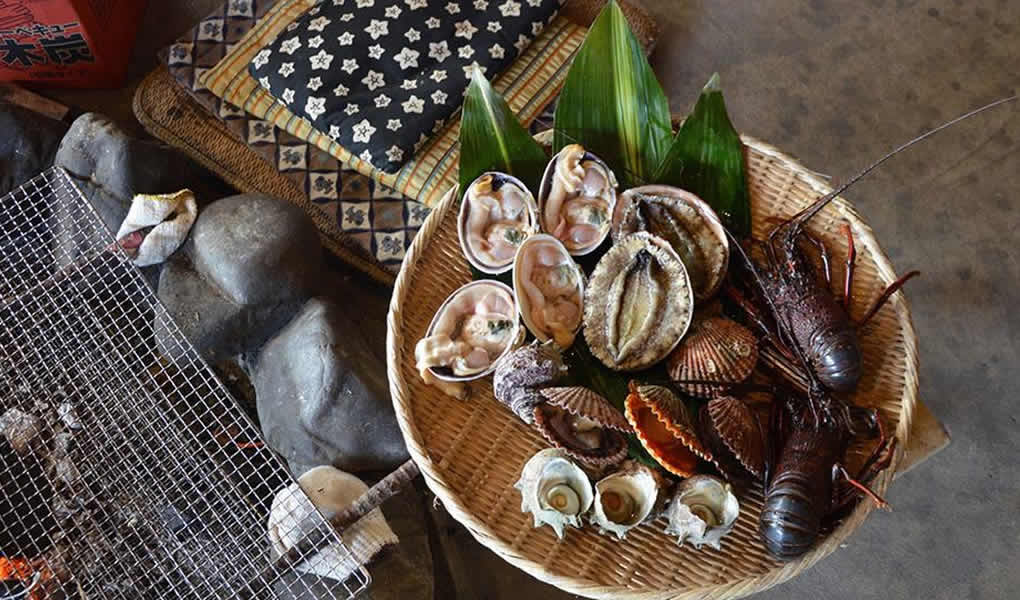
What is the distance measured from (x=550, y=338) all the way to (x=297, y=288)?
0.79 m

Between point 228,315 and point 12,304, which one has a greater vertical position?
point 12,304

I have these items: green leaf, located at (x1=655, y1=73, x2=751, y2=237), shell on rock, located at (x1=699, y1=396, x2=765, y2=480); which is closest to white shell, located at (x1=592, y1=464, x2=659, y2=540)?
shell on rock, located at (x1=699, y1=396, x2=765, y2=480)

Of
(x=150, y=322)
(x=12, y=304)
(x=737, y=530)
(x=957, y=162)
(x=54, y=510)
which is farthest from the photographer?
(x=957, y=162)

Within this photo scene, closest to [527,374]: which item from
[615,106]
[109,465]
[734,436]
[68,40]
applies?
[734,436]

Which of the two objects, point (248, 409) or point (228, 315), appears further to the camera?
point (248, 409)

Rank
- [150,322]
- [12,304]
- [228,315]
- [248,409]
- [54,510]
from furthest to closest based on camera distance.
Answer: [248,409], [228,315], [150,322], [12,304], [54,510]

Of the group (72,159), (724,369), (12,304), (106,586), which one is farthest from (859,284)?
(72,159)

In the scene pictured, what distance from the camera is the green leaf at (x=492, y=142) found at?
183 cm

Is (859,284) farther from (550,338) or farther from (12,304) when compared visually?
(12,304)

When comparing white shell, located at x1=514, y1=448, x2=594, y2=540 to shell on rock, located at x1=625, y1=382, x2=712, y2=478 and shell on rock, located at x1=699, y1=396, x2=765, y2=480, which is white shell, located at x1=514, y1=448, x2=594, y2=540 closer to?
shell on rock, located at x1=625, y1=382, x2=712, y2=478

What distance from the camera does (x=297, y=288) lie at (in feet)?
7.23

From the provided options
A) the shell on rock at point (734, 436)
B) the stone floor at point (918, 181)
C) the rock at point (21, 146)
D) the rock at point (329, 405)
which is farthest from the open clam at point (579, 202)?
the rock at point (21, 146)

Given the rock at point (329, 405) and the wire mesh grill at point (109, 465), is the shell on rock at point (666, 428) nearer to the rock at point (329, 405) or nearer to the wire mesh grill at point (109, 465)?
the wire mesh grill at point (109, 465)

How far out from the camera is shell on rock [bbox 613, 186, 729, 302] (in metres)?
1.72
